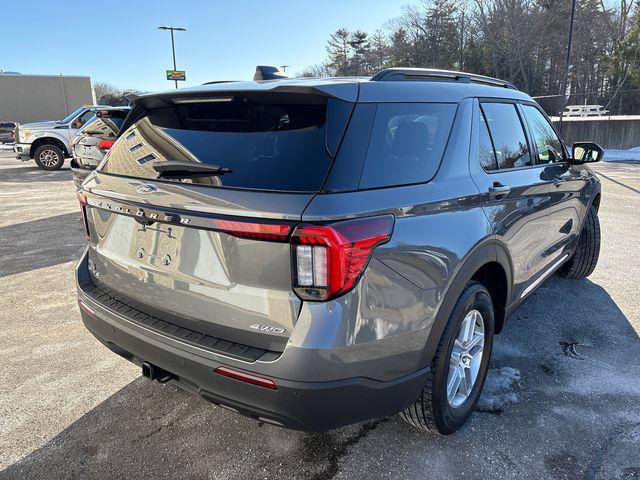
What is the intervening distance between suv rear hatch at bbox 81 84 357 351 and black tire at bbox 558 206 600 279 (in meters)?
3.87

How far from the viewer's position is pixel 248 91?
1.98 meters

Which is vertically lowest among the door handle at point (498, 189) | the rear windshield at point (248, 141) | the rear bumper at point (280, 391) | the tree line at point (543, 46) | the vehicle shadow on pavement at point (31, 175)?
the vehicle shadow on pavement at point (31, 175)

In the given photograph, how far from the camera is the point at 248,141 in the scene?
1994 millimetres

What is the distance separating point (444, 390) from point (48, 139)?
17.0 meters

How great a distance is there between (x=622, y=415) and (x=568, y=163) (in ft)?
7.10

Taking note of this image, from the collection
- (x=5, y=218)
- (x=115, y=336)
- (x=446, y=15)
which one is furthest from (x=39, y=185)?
(x=446, y=15)

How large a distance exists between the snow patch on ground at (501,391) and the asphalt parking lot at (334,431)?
10mm

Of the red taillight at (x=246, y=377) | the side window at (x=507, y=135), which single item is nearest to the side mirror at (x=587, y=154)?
the side window at (x=507, y=135)

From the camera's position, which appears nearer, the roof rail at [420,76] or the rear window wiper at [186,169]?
the rear window wiper at [186,169]

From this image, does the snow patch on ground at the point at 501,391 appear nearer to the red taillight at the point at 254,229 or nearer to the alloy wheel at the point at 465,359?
the alloy wheel at the point at 465,359

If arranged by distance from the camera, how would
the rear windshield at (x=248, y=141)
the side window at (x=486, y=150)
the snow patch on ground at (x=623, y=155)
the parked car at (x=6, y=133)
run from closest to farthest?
1. the rear windshield at (x=248, y=141)
2. the side window at (x=486, y=150)
3. the snow patch on ground at (x=623, y=155)
4. the parked car at (x=6, y=133)

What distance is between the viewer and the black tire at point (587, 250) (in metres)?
4.75

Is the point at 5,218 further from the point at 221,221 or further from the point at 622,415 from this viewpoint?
the point at 622,415

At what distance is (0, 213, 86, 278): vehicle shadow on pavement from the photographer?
5.72 metres
